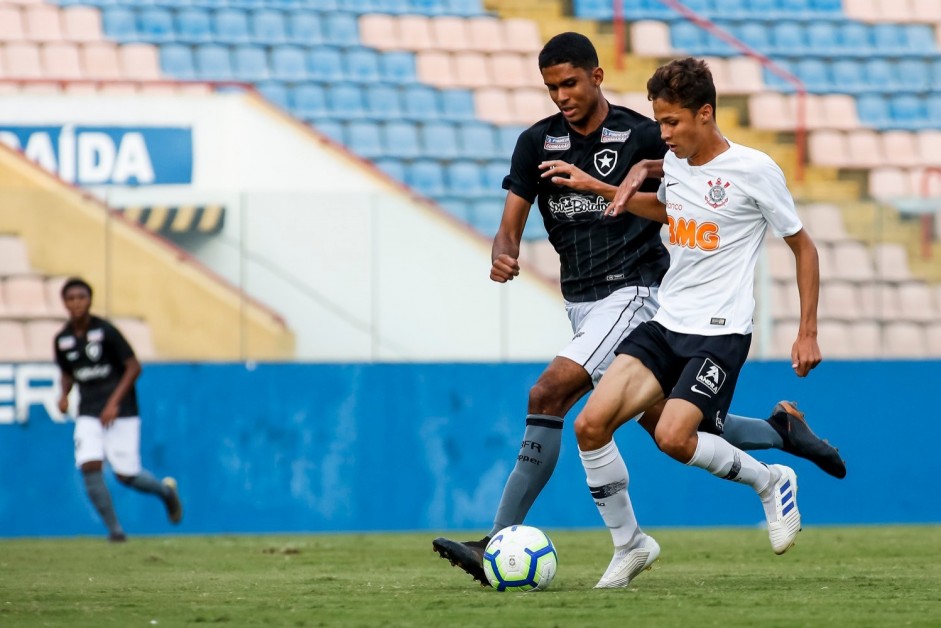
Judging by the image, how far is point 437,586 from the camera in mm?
6516

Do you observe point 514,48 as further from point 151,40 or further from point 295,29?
point 151,40

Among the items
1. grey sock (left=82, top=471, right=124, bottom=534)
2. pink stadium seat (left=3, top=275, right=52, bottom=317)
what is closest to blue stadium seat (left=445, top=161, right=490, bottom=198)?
pink stadium seat (left=3, top=275, right=52, bottom=317)

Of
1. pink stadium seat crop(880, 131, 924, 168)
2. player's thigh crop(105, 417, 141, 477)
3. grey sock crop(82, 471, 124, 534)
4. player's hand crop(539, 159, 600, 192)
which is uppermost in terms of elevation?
pink stadium seat crop(880, 131, 924, 168)

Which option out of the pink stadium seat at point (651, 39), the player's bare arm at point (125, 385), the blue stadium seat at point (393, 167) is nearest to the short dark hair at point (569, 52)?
the player's bare arm at point (125, 385)

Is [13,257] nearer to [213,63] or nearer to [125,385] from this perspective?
[125,385]

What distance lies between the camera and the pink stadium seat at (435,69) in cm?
1656

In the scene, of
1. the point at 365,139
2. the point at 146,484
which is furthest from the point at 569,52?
the point at 365,139

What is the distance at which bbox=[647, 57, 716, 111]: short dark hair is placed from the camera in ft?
19.7

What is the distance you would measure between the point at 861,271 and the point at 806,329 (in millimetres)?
6535

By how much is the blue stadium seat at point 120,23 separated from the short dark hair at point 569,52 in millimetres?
10490

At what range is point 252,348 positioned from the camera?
11.9m

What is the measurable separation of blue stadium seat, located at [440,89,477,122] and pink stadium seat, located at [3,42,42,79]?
404 centimetres

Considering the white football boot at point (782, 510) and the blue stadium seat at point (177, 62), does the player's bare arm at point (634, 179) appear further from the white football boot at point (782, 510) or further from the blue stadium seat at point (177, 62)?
the blue stadium seat at point (177, 62)

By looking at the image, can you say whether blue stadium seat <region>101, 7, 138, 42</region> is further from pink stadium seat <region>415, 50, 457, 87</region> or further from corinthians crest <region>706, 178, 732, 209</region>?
corinthians crest <region>706, 178, 732, 209</region>
